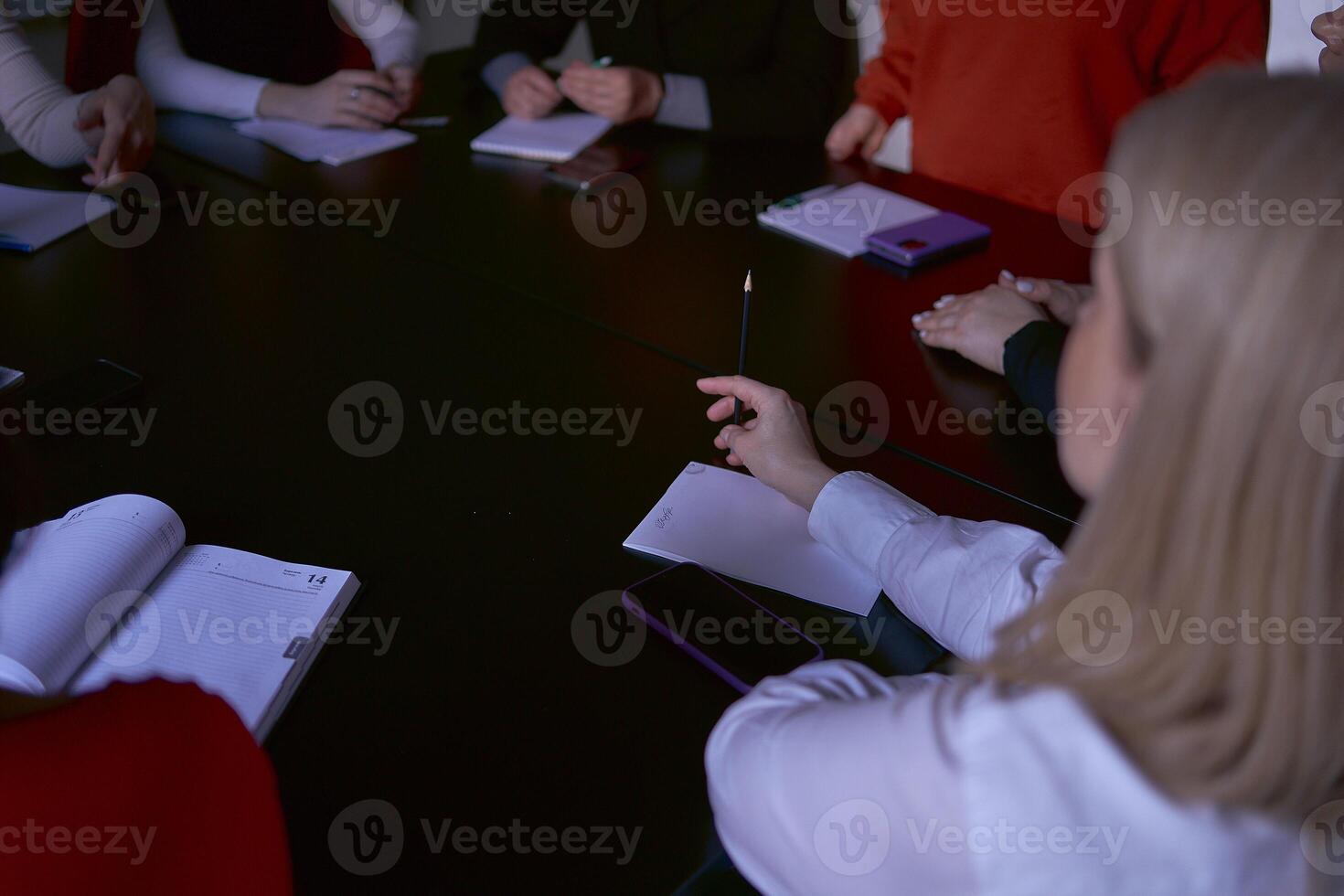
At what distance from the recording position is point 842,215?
1.66 meters

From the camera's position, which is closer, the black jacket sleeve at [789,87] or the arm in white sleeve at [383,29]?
the black jacket sleeve at [789,87]

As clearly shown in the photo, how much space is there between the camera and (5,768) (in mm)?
563

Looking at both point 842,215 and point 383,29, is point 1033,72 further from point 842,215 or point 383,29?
point 383,29

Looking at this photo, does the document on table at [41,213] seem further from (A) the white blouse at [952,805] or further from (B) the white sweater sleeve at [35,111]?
(A) the white blouse at [952,805]

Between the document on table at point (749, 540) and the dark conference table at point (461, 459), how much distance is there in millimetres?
22

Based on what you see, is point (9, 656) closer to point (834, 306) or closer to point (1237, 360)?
point (1237, 360)

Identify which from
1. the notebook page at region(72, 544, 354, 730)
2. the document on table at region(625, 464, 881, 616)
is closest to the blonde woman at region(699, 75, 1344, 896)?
the document on table at region(625, 464, 881, 616)

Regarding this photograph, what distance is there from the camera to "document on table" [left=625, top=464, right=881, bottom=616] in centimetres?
95

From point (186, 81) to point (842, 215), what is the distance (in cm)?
140

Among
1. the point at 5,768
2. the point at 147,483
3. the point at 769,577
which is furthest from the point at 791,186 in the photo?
the point at 5,768

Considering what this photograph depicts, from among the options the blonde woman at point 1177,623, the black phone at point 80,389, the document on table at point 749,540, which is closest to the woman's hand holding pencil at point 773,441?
the document on table at point 749,540

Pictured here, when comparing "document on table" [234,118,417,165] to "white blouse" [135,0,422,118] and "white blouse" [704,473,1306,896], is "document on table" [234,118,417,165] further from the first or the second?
"white blouse" [704,473,1306,896]

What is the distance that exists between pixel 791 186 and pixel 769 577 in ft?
3.42

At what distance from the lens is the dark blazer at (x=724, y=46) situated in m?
2.07
